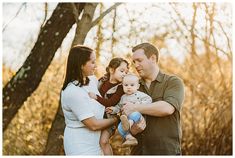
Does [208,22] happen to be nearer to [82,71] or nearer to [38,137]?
[38,137]

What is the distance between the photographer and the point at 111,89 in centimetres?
495

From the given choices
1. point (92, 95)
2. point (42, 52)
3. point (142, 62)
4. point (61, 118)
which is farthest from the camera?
point (42, 52)

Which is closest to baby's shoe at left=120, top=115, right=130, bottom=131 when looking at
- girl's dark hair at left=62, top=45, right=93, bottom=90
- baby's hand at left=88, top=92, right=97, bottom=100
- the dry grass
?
baby's hand at left=88, top=92, right=97, bottom=100

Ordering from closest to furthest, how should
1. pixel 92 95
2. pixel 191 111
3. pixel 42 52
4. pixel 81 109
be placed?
1. pixel 81 109
2. pixel 92 95
3. pixel 42 52
4. pixel 191 111

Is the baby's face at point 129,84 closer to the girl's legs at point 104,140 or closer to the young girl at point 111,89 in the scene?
the young girl at point 111,89

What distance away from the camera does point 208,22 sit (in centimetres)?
750

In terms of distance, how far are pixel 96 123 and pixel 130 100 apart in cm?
31

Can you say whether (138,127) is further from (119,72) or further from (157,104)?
(119,72)

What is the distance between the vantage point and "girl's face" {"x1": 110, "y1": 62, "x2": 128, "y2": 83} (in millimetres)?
4902

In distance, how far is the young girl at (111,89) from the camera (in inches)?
192

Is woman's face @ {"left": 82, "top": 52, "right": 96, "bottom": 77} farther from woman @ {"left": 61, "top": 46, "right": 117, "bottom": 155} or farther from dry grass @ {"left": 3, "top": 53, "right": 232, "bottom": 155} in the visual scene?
dry grass @ {"left": 3, "top": 53, "right": 232, "bottom": 155}

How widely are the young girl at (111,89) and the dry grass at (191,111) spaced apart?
2811mm

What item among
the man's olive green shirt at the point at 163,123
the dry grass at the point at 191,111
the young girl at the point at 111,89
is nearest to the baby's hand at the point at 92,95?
the young girl at the point at 111,89

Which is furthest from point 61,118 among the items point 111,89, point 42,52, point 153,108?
point 153,108
